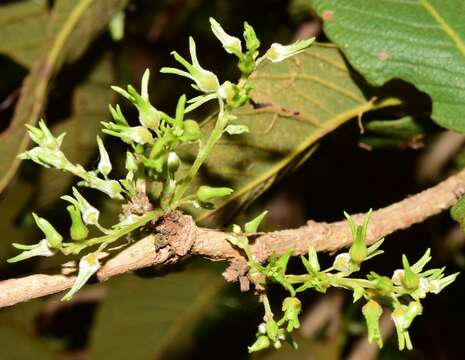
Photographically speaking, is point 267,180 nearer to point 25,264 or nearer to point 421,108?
point 421,108

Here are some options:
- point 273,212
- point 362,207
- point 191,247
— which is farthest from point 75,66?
point 191,247

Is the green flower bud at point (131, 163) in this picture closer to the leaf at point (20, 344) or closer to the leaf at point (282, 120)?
the leaf at point (282, 120)

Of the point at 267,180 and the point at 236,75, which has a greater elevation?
the point at 267,180

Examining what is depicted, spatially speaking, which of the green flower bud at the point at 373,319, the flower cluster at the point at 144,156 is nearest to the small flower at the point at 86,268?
the flower cluster at the point at 144,156

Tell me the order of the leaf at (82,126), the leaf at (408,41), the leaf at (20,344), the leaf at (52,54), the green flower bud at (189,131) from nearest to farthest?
the green flower bud at (189,131) < the leaf at (408,41) < the leaf at (52,54) < the leaf at (82,126) < the leaf at (20,344)

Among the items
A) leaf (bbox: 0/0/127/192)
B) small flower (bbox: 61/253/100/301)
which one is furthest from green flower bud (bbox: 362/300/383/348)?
leaf (bbox: 0/0/127/192)

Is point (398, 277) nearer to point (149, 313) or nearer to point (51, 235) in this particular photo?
point (51, 235)
